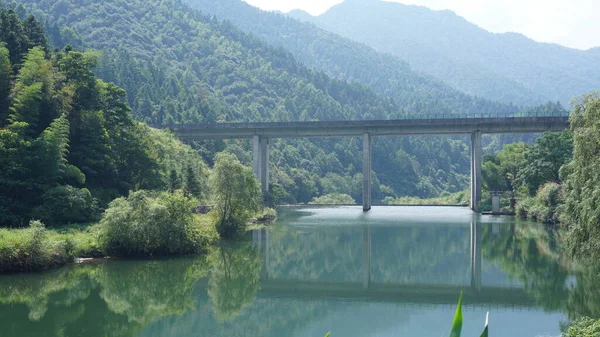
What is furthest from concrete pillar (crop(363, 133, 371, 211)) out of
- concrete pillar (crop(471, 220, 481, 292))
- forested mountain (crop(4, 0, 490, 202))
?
concrete pillar (crop(471, 220, 481, 292))

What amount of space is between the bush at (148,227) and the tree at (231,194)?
839cm

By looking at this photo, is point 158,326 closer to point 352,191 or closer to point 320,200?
point 320,200

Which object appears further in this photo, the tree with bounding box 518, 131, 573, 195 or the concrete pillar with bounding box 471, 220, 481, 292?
the tree with bounding box 518, 131, 573, 195

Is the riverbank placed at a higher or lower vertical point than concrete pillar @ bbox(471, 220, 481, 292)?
higher

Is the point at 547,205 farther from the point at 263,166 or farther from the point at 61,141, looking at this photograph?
the point at 61,141

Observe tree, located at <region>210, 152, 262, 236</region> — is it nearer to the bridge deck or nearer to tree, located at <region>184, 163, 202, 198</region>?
tree, located at <region>184, 163, 202, 198</region>

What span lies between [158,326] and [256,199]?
2790 centimetres

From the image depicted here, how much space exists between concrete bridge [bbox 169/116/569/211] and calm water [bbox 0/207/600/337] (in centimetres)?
3880

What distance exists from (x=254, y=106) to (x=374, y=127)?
82.7 meters

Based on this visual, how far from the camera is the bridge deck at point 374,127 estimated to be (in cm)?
8219

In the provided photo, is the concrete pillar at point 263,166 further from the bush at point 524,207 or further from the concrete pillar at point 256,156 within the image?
the bush at point 524,207

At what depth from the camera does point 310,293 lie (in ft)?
100.0

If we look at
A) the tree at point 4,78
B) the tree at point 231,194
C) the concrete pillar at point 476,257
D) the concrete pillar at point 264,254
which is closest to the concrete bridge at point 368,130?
the concrete pillar at point 476,257

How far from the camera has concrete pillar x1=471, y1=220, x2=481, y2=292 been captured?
3269 centimetres
